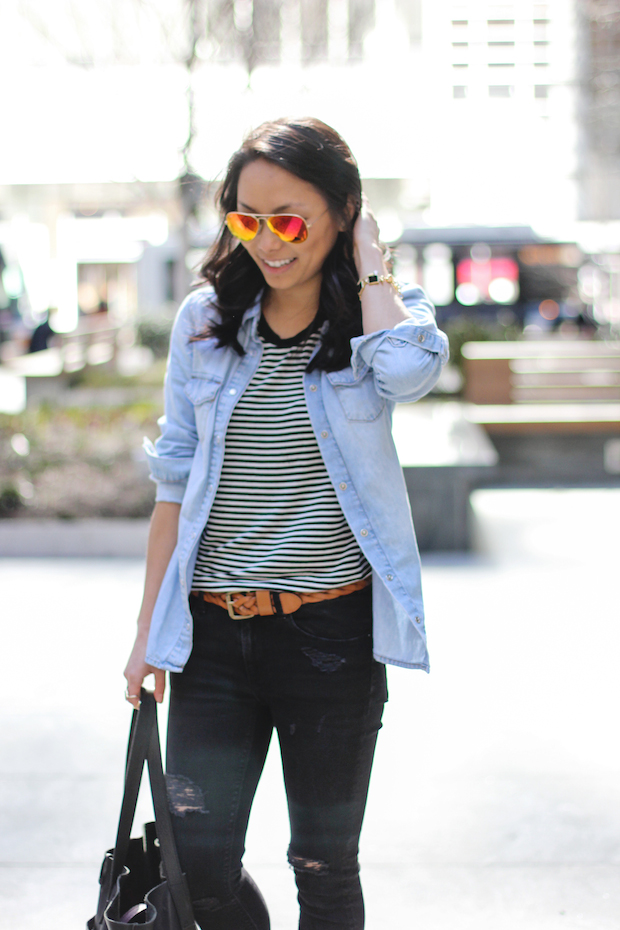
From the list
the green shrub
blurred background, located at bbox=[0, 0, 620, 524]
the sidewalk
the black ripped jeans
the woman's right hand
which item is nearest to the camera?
the black ripped jeans

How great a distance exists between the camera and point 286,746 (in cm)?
189

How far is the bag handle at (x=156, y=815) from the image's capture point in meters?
1.75

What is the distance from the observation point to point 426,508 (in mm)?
6531

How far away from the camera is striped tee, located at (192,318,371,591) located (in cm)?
184

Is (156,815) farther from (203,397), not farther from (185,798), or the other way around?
(203,397)

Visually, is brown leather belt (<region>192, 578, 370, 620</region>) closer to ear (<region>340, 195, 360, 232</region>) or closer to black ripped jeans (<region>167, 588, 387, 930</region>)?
black ripped jeans (<region>167, 588, 387, 930</region>)

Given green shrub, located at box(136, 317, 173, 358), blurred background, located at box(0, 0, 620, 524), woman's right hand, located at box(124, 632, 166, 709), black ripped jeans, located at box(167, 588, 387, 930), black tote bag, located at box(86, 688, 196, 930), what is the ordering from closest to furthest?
black tote bag, located at box(86, 688, 196, 930) → black ripped jeans, located at box(167, 588, 387, 930) → woman's right hand, located at box(124, 632, 166, 709) → blurred background, located at box(0, 0, 620, 524) → green shrub, located at box(136, 317, 173, 358)

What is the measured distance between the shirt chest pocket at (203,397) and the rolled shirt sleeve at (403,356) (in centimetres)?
27

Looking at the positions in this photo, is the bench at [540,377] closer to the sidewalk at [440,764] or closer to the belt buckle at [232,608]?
the sidewalk at [440,764]

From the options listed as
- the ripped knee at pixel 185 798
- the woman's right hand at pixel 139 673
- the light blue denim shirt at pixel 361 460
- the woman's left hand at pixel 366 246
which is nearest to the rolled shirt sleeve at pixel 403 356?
the light blue denim shirt at pixel 361 460

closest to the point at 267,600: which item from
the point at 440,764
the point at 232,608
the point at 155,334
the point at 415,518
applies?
the point at 232,608

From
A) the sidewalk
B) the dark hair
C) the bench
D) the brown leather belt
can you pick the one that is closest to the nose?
the dark hair

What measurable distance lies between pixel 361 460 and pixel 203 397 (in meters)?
0.33

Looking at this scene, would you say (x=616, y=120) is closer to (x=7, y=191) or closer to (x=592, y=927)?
(x=592, y=927)
